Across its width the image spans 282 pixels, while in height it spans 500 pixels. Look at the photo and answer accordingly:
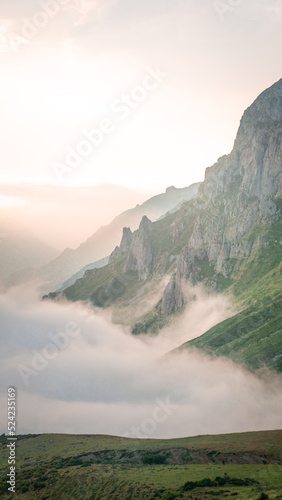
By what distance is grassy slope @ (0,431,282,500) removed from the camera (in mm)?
112188

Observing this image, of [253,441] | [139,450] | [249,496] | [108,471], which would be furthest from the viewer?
[139,450]

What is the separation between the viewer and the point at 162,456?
17262 cm

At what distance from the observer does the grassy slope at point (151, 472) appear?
11219 centimetres

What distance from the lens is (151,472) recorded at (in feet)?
467

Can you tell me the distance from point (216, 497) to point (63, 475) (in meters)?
80.2

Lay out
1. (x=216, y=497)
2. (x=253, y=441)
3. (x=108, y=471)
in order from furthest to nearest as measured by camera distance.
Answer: (x=253, y=441) < (x=108, y=471) < (x=216, y=497)

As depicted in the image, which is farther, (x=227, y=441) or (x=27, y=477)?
(x=227, y=441)

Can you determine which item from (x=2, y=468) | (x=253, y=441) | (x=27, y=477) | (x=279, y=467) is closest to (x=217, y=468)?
(x=279, y=467)

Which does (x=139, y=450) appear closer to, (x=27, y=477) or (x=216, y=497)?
(x=27, y=477)

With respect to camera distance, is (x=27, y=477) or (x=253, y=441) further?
(x=253, y=441)

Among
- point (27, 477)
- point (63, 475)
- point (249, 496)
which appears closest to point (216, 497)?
point (249, 496)

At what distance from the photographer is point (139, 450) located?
18500 centimetres

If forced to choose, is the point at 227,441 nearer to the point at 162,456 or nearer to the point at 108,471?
the point at 162,456

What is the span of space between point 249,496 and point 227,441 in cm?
9494
